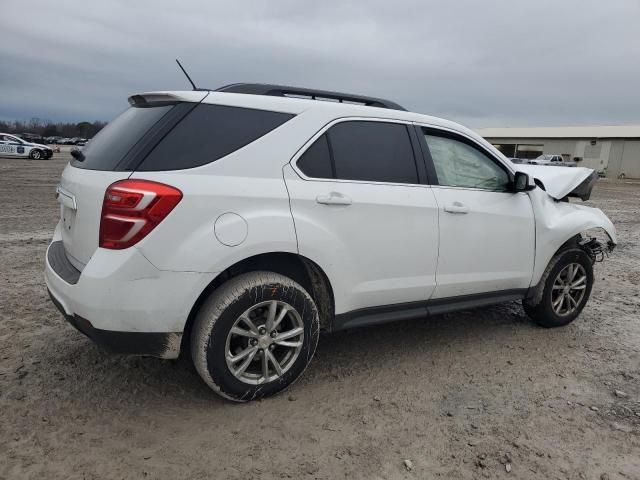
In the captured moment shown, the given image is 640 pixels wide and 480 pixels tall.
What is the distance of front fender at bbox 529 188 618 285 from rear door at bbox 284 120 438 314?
4.04 ft

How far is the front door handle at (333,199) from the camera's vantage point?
3.04 meters

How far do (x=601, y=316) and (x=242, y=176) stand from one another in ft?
13.5

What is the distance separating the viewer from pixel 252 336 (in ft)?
9.59

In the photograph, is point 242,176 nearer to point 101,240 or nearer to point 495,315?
point 101,240

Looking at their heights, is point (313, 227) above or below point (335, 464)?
above

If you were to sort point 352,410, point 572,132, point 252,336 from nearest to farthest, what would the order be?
point 252,336 → point 352,410 → point 572,132

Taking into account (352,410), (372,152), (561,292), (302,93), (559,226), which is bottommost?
(352,410)

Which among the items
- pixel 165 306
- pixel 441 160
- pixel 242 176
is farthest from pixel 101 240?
pixel 441 160

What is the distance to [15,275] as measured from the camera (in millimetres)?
5469

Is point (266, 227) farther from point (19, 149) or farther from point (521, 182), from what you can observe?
point (19, 149)

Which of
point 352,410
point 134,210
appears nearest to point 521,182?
point 352,410

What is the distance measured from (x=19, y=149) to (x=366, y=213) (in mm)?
31233

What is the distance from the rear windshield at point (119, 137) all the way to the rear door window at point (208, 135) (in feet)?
0.57

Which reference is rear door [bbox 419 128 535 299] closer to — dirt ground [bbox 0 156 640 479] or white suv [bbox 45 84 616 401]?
white suv [bbox 45 84 616 401]
